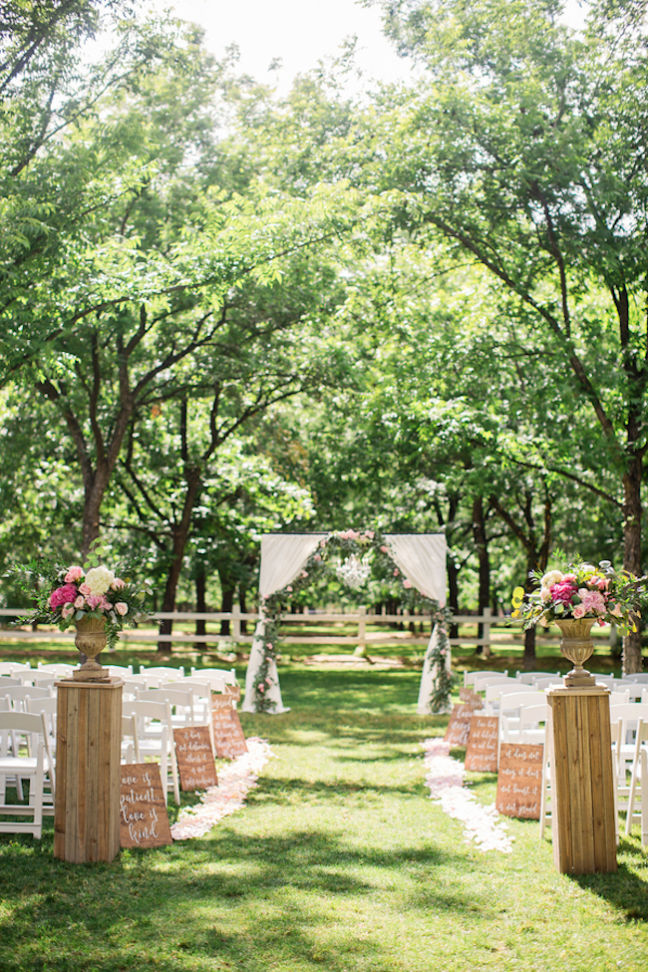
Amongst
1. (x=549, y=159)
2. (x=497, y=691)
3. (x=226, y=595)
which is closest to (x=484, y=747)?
(x=497, y=691)

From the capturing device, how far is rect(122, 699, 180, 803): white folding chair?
23.1 ft

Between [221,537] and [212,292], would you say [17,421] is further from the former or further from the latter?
[212,292]

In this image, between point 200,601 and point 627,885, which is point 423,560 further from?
point 200,601

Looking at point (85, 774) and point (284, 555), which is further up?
point (284, 555)

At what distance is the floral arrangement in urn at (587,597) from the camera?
5.60 metres

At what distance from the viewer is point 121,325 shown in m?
14.9

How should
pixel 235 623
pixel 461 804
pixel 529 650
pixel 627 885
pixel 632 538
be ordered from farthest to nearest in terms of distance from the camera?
pixel 529 650 → pixel 235 623 → pixel 632 538 → pixel 461 804 → pixel 627 885

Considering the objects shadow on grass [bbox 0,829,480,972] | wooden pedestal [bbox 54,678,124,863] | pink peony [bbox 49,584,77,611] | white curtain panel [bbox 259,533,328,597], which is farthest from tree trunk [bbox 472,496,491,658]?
wooden pedestal [bbox 54,678,124,863]

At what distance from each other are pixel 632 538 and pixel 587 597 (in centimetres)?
744

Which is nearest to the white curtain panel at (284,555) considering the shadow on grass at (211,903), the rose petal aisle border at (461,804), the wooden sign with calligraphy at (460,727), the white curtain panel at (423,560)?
the white curtain panel at (423,560)

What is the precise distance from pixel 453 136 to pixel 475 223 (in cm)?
133

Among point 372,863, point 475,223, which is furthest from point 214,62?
point 372,863

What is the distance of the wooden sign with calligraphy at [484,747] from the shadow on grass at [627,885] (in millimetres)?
2832

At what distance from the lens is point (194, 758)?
7875mm
